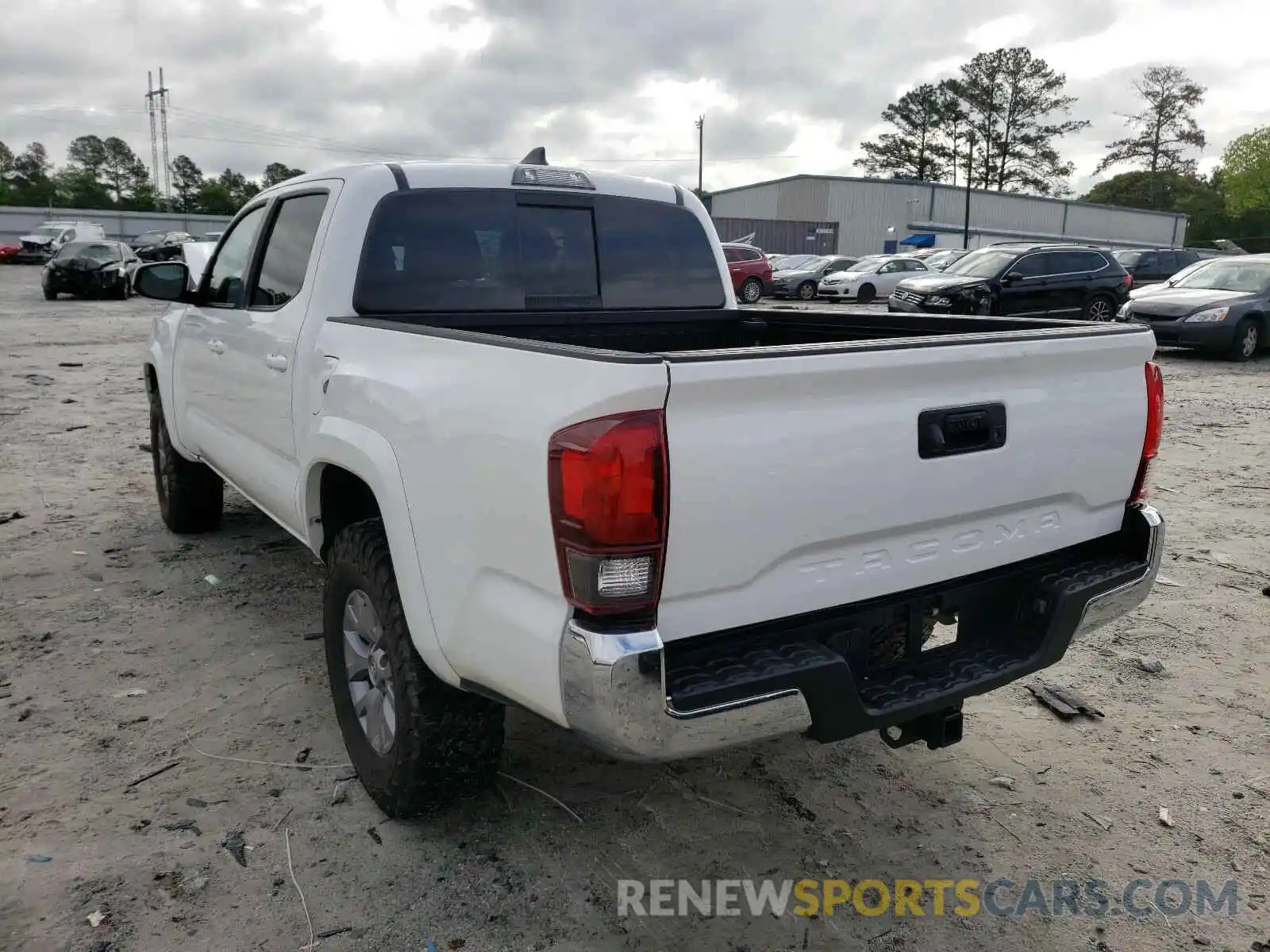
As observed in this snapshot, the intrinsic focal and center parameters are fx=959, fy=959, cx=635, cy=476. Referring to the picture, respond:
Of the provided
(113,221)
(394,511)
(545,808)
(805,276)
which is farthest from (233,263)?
(113,221)

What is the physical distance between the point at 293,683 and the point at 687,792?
5.71ft

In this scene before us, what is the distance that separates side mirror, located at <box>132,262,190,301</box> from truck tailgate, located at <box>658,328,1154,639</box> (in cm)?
353

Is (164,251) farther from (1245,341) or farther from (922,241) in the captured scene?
(922,241)

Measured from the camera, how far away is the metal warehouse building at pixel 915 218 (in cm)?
5344

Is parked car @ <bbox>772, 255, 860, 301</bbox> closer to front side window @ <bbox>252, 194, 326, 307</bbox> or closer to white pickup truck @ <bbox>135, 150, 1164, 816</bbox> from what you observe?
front side window @ <bbox>252, 194, 326, 307</bbox>

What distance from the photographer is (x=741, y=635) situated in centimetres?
225

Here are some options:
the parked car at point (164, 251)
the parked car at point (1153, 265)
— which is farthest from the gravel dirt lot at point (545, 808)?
the parked car at point (164, 251)

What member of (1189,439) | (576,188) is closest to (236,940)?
(576,188)

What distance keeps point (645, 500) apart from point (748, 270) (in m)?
26.5

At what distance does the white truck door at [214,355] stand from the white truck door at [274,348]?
0.36ft

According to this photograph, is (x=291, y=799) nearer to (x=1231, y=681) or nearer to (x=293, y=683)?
(x=293, y=683)

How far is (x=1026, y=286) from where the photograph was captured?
57.8 feet

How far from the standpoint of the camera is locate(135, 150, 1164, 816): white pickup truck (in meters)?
2.05

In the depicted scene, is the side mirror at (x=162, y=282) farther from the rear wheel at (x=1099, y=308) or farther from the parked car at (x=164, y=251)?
the parked car at (x=164, y=251)
